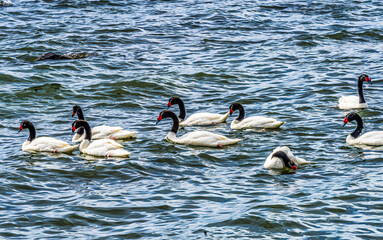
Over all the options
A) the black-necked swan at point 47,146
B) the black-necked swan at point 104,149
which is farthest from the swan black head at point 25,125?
the black-necked swan at point 104,149

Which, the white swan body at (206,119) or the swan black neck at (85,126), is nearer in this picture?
the swan black neck at (85,126)

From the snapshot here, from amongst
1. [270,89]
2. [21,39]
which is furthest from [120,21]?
[270,89]

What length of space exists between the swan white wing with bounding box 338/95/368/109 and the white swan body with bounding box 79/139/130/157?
713 centimetres

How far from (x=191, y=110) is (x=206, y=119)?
1.89 metres

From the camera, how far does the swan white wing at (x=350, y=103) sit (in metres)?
20.5

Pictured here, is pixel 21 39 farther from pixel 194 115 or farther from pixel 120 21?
pixel 194 115

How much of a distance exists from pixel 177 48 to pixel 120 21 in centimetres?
585

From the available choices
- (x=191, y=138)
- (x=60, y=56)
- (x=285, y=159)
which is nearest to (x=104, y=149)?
(x=191, y=138)

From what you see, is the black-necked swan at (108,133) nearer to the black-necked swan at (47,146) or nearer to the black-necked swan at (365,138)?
the black-necked swan at (47,146)

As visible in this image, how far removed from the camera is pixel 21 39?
30750 mm

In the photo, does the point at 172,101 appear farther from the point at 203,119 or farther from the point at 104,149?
the point at 104,149

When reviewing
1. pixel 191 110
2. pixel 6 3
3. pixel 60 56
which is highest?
pixel 6 3

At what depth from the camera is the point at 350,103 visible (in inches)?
811

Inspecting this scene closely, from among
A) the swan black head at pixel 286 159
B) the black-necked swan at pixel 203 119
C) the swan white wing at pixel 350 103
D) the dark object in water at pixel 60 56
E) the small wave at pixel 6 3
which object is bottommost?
the black-necked swan at pixel 203 119
